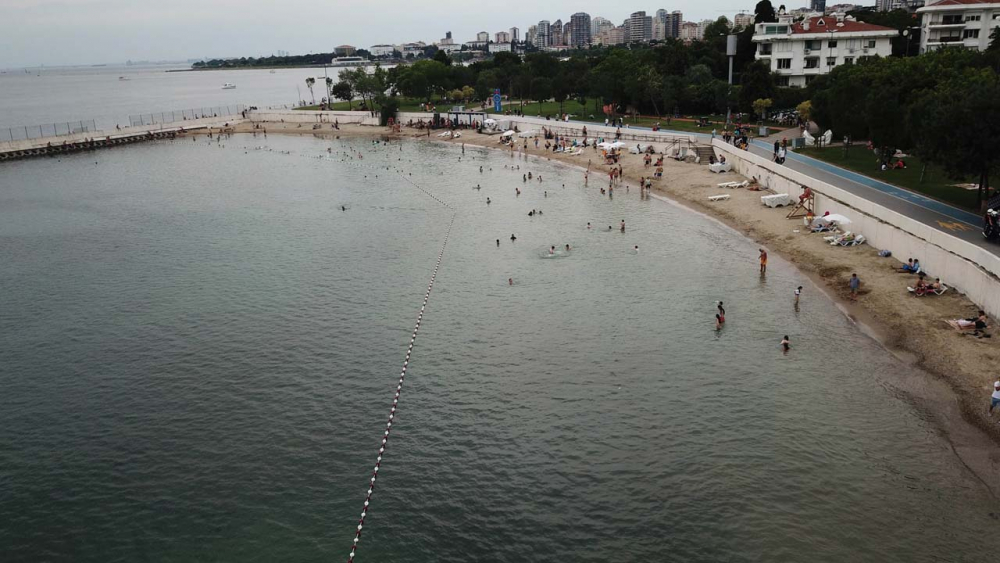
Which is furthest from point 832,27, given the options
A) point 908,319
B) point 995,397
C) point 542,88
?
point 995,397

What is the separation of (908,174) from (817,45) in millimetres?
58668

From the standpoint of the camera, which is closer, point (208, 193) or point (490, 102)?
point (208, 193)

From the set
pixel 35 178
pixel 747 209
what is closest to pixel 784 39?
pixel 747 209

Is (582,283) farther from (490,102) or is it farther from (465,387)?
(490,102)

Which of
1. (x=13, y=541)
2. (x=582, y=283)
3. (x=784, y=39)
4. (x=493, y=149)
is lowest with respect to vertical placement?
(x=13, y=541)

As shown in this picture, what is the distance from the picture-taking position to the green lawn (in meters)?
46.9

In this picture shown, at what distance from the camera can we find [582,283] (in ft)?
141

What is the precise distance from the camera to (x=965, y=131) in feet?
134

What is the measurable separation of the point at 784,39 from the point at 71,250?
3826 inches

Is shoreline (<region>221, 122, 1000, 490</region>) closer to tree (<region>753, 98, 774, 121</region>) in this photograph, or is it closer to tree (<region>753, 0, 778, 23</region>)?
tree (<region>753, 98, 774, 121</region>)

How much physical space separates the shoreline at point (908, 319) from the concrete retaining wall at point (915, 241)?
86 centimetres

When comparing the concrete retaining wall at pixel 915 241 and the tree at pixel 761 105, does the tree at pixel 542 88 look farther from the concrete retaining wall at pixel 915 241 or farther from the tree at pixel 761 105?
the concrete retaining wall at pixel 915 241

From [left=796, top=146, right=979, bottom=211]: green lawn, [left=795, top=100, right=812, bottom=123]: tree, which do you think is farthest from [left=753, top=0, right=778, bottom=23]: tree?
[left=796, top=146, right=979, bottom=211]: green lawn

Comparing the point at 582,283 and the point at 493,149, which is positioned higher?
the point at 493,149
